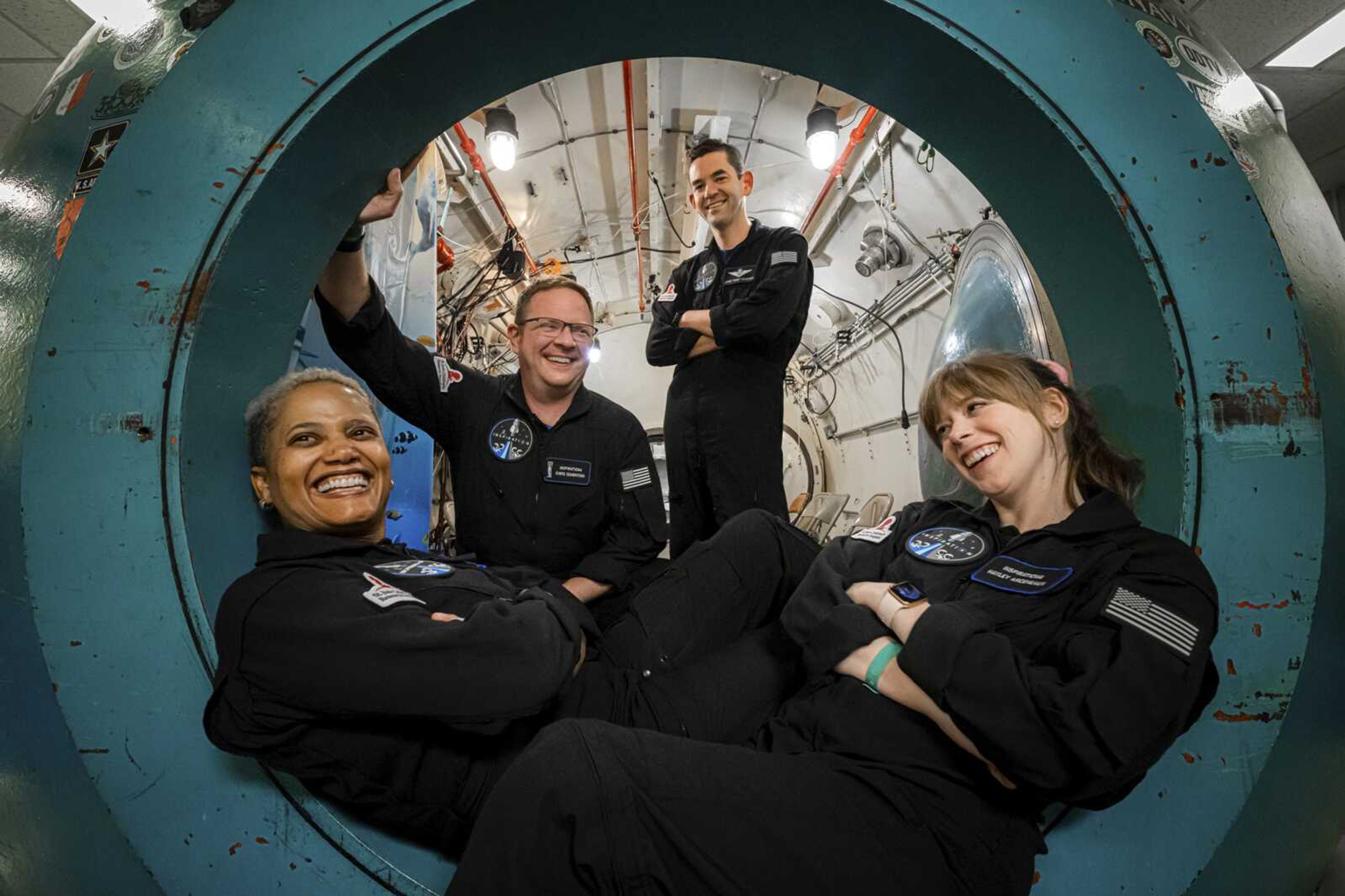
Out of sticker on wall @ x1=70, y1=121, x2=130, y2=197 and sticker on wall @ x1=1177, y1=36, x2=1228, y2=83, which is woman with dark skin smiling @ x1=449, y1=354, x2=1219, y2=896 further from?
sticker on wall @ x1=70, y1=121, x2=130, y2=197

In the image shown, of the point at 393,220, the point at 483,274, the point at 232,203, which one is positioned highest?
the point at 483,274

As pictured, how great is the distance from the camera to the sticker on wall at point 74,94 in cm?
137

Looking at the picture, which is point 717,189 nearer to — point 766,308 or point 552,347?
point 766,308

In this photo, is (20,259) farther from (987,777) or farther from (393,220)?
(987,777)

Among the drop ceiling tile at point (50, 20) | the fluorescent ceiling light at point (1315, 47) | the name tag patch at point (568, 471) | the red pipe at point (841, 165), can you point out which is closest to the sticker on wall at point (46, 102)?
the name tag patch at point (568, 471)

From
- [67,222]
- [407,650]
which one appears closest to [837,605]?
[407,650]

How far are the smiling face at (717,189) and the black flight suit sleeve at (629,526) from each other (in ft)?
3.76

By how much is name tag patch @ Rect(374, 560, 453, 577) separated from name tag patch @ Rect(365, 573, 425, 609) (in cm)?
7

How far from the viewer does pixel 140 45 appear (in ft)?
4.50

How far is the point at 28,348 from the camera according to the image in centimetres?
117

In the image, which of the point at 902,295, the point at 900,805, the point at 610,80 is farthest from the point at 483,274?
the point at 900,805

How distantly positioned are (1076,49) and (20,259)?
228cm

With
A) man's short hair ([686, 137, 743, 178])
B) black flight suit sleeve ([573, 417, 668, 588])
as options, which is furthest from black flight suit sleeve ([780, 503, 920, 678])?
man's short hair ([686, 137, 743, 178])

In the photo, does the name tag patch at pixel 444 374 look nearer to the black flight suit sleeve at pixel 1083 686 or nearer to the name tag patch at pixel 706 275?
the name tag patch at pixel 706 275
